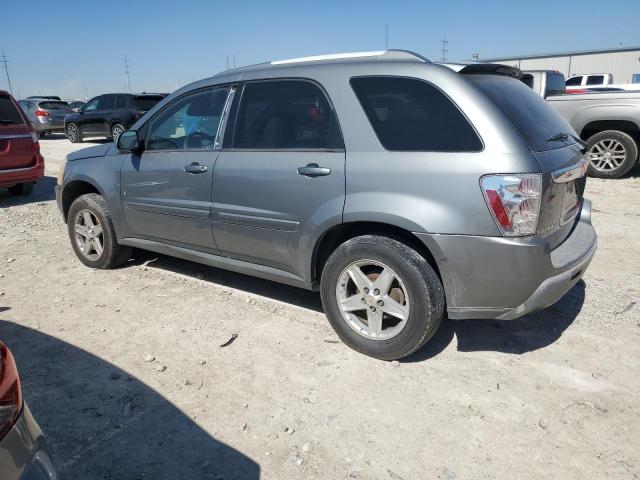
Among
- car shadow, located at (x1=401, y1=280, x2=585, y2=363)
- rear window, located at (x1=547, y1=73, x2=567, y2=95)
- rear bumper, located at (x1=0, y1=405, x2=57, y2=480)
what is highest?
rear window, located at (x1=547, y1=73, x2=567, y2=95)

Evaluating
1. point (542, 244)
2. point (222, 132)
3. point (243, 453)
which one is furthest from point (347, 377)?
point (222, 132)

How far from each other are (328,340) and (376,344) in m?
0.44

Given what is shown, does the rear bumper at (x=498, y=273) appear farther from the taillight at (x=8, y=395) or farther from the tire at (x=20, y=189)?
the tire at (x=20, y=189)

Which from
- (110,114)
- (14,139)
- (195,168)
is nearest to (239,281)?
(195,168)

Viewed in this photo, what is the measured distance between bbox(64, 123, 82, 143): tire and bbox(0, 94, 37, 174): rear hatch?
1057cm

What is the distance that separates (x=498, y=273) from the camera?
2.77 meters

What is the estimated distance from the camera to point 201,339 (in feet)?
11.7

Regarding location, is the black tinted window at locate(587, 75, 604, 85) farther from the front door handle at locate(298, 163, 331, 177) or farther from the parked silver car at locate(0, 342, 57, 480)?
the parked silver car at locate(0, 342, 57, 480)

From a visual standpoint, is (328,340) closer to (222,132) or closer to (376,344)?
(376,344)

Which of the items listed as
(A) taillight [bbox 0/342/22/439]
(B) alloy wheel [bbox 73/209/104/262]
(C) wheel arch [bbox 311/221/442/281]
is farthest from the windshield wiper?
(B) alloy wheel [bbox 73/209/104/262]

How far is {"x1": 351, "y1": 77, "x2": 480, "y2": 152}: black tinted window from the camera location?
9.32 ft

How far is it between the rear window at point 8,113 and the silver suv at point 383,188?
544 cm

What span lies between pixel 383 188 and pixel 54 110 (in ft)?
67.8

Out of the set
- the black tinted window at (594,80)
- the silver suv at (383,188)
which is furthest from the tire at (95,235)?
the black tinted window at (594,80)
